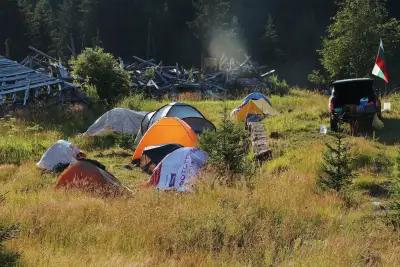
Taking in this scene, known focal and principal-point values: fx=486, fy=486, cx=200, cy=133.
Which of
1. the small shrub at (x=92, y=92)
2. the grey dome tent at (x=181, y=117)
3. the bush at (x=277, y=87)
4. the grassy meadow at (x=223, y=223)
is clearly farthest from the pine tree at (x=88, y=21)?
the grassy meadow at (x=223, y=223)

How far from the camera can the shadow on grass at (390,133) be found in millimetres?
12248

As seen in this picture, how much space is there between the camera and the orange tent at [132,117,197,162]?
1376 centimetres

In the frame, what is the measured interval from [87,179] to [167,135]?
14.9 feet

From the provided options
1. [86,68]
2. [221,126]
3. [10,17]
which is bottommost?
[221,126]

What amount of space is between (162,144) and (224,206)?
671 centimetres

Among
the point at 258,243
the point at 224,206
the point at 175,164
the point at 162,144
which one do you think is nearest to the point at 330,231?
the point at 258,243

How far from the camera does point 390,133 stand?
1331cm

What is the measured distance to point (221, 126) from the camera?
32.8 feet

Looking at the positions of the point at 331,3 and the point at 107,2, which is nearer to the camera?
the point at 107,2

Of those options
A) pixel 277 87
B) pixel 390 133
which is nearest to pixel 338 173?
pixel 390 133

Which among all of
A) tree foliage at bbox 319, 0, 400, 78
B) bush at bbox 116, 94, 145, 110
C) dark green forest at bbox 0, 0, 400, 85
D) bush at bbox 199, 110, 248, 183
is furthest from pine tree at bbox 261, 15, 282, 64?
bush at bbox 199, 110, 248, 183

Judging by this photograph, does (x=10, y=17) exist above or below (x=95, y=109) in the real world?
above

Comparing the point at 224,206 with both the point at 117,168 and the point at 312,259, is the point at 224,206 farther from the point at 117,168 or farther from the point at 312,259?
the point at 117,168

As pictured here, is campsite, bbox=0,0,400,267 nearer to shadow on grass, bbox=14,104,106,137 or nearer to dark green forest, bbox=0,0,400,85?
shadow on grass, bbox=14,104,106,137
